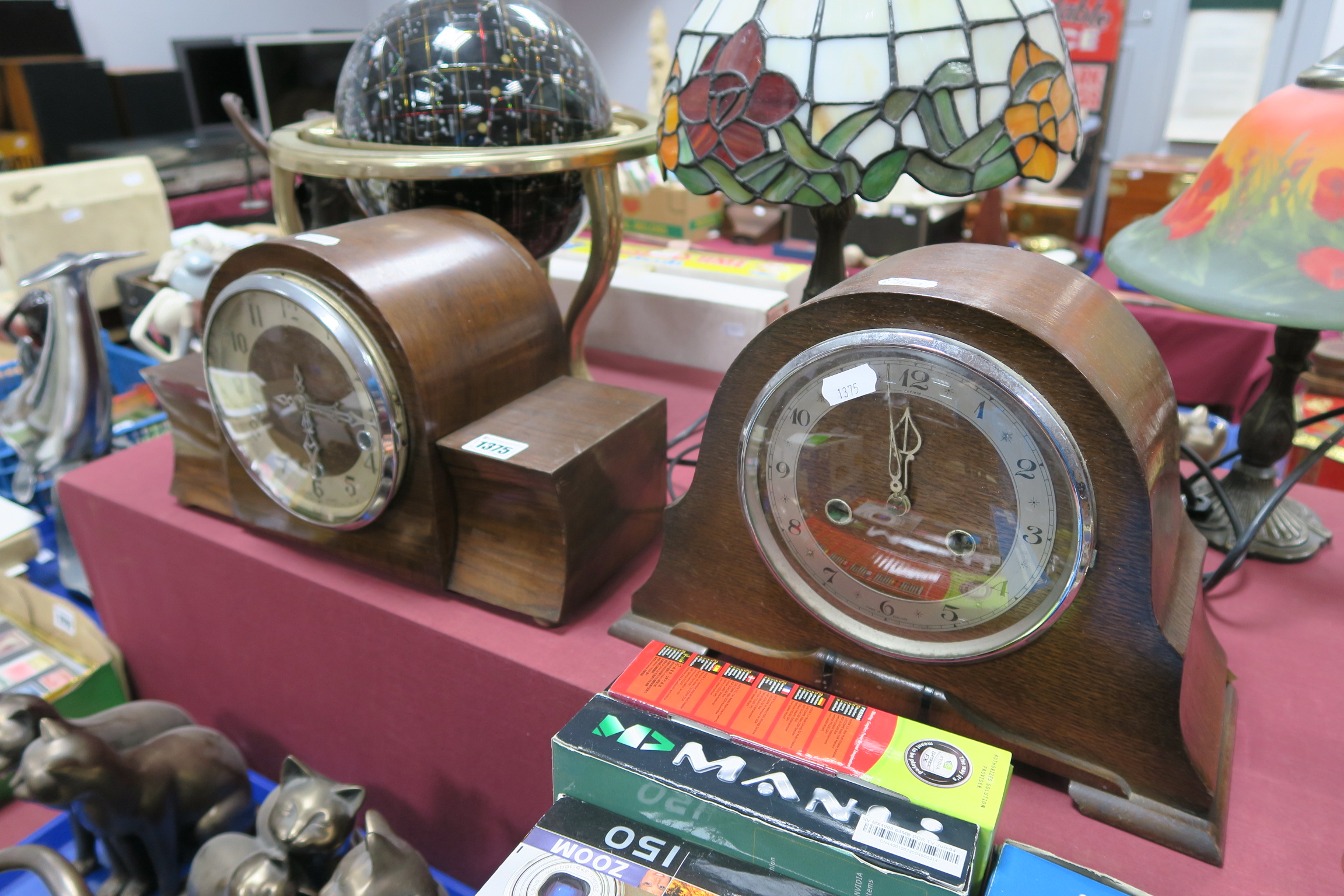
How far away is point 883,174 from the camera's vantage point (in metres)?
0.73

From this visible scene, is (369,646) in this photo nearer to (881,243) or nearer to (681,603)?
(681,603)

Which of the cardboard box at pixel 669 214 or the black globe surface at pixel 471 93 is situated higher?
the black globe surface at pixel 471 93

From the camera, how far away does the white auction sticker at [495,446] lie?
2.81 feet

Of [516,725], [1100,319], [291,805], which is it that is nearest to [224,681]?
[291,805]

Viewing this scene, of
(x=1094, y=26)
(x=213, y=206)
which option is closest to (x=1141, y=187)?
(x=1094, y=26)

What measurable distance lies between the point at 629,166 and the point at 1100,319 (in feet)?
4.91

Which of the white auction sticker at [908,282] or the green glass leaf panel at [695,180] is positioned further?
the green glass leaf panel at [695,180]

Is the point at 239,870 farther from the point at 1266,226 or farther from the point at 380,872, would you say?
the point at 1266,226

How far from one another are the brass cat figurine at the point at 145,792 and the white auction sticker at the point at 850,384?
0.89 metres

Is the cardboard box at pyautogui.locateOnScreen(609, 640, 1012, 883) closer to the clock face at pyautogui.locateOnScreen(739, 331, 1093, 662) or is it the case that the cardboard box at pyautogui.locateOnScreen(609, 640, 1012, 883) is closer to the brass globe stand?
the clock face at pyautogui.locateOnScreen(739, 331, 1093, 662)

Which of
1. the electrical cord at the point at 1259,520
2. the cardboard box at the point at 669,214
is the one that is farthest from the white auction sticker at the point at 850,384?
the cardboard box at the point at 669,214

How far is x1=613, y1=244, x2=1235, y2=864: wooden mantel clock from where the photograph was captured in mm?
610

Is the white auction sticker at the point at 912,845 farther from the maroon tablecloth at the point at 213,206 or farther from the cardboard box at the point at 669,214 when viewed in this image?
the maroon tablecloth at the point at 213,206

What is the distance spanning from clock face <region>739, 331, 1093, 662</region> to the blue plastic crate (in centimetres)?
137
